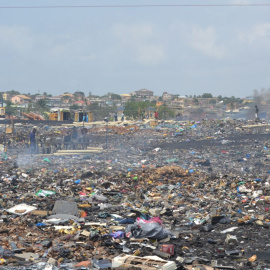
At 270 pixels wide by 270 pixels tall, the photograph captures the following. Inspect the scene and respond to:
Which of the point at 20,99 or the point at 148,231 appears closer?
the point at 148,231

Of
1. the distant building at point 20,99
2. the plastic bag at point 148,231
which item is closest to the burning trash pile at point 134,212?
the plastic bag at point 148,231

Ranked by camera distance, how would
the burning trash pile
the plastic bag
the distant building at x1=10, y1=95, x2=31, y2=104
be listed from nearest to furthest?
the burning trash pile < the plastic bag < the distant building at x1=10, y1=95, x2=31, y2=104

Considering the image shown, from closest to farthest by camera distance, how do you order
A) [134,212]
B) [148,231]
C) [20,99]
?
[148,231] → [134,212] → [20,99]

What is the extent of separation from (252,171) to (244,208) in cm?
495

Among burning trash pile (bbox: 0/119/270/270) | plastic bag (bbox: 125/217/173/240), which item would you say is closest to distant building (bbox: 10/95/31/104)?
burning trash pile (bbox: 0/119/270/270)

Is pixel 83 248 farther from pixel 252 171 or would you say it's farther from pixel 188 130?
pixel 188 130

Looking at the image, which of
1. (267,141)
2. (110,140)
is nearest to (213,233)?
(267,141)

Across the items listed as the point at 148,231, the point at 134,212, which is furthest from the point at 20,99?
the point at 148,231

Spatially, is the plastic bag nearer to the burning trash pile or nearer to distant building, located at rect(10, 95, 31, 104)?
the burning trash pile

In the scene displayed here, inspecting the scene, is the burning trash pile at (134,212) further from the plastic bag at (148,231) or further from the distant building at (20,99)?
the distant building at (20,99)

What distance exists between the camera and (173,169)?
13.7 m

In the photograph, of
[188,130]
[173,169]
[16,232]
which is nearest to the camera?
[16,232]

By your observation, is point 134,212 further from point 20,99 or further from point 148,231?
point 20,99

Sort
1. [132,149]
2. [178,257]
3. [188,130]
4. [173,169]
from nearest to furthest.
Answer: [178,257] → [173,169] → [132,149] → [188,130]
